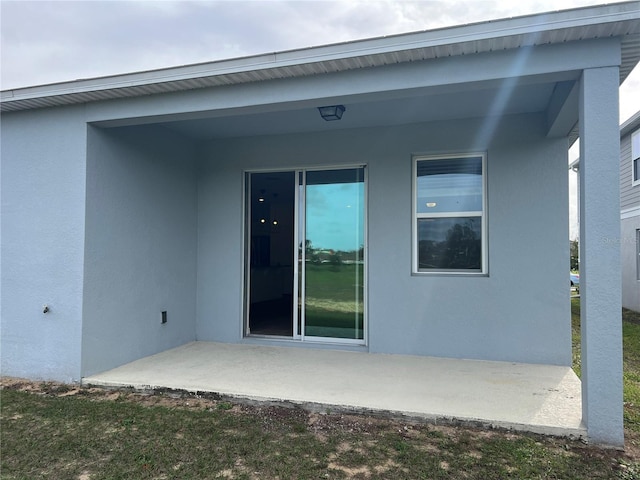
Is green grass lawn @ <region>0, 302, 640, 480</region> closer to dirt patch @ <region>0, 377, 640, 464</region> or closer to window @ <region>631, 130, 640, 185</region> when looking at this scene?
dirt patch @ <region>0, 377, 640, 464</region>

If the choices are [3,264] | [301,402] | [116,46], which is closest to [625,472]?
[301,402]

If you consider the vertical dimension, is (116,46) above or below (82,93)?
above

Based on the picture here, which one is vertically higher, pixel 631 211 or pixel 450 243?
pixel 631 211

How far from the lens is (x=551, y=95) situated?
439cm

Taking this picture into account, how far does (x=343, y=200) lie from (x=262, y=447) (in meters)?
3.41

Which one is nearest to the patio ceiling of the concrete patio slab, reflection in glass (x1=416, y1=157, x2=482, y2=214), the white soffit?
the white soffit

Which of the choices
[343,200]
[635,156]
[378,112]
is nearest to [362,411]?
[343,200]

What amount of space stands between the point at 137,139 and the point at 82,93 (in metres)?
0.92

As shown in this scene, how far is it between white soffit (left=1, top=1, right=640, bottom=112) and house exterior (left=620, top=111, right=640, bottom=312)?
9.66 metres

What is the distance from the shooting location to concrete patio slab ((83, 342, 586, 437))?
3359mm

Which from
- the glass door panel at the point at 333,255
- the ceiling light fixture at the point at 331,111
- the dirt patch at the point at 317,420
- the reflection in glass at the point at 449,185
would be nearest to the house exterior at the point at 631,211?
the reflection in glass at the point at 449,185

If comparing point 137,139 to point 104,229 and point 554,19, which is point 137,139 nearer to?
point 104,229

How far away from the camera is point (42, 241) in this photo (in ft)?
14.8

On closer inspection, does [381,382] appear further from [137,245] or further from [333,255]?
[137,245]
